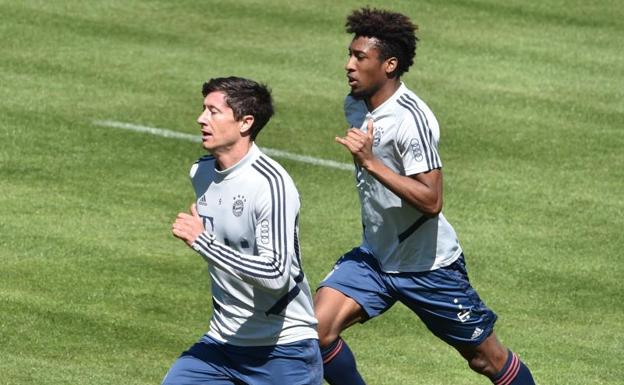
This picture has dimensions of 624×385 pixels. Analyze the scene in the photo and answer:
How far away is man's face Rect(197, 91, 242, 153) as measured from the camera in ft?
27.6

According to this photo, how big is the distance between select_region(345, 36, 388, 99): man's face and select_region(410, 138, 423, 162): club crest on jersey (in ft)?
1.83

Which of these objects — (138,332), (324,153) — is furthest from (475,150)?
(138,332)

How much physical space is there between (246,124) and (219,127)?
5.9 inches

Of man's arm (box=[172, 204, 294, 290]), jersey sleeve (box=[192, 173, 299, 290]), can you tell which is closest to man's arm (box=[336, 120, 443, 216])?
jersey sleeve (box=[192, 173, 299, 290])

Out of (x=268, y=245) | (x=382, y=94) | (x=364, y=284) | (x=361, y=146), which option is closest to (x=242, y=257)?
(x=268, y=245)

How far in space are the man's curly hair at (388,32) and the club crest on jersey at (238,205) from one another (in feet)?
7.20

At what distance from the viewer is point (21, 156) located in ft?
52.2

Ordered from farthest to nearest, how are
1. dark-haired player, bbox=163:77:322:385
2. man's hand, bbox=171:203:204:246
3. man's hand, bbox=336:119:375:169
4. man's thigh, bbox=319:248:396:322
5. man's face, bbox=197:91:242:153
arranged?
man's thigh, bbox=319:248:396:322
man's hand, bbox=336:119:375:169
man's face, bbox=197:91:242:153
dark-haired player, bbox=163:77:322:385
man's hand, bbox=171:203:204:246

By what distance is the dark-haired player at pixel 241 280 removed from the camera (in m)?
A: 8.29

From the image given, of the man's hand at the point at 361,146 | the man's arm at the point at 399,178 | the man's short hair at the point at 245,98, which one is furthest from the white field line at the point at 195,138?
the man's short hair at the point at 245,98

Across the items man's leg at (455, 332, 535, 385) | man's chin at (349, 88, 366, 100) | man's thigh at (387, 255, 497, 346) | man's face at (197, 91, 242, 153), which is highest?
man's face at (197, 91, 242, 153)

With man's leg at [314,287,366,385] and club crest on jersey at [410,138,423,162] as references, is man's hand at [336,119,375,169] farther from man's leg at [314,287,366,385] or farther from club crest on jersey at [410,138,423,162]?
man's leg at [314,287,366,385]

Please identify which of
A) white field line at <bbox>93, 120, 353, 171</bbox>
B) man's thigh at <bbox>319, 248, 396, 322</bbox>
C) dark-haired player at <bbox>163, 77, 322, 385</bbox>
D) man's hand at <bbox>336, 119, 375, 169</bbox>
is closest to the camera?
dark-haired player at <bbox>163, 77, 322, 385</bbox>

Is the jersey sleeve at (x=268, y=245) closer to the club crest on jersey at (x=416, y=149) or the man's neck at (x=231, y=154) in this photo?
the man's neck at (x=231, y=154)
